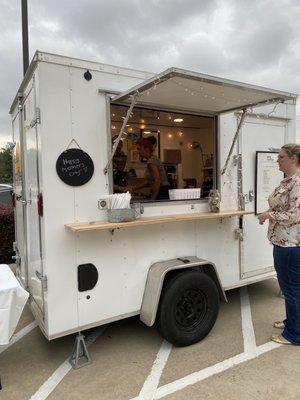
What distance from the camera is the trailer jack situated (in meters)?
3.03

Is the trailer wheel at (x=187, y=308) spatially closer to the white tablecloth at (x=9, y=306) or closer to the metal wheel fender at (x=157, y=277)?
the metal wheel fender at (x=157, y=277)

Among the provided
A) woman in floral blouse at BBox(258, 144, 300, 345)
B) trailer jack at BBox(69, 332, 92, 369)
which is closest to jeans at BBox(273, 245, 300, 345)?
woman in floral blouse at BBox(258, 144, 300, 345)

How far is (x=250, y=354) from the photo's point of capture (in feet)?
10.4

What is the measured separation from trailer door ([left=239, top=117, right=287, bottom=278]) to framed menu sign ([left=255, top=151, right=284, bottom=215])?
2.4 inches

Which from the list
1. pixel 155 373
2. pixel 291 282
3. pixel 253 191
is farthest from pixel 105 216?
pixel 253 191

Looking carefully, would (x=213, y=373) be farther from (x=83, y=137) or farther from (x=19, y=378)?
(x=83, y=137)

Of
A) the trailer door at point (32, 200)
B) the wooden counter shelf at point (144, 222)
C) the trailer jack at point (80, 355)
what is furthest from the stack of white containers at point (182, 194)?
the trailer jack at point (80, 355)

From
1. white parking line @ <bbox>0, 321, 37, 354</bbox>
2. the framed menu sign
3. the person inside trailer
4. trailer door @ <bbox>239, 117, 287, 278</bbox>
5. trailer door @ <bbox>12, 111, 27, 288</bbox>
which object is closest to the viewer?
white parking line @ <bbox>0, 321, 37, 354</bbox>

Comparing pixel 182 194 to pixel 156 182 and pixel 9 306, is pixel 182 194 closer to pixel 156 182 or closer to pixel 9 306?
pixel 156 182

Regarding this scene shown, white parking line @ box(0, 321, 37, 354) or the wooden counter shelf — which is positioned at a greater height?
the wooden counter shelf

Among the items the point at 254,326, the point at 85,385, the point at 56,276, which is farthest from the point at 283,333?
the point at 56,276

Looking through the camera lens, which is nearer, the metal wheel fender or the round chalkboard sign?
the round chalkboard sign

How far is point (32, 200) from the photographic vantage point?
3336 millimetres

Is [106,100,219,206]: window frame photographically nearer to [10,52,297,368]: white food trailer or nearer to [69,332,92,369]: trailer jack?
[10,52,297,368]: white food trailer
